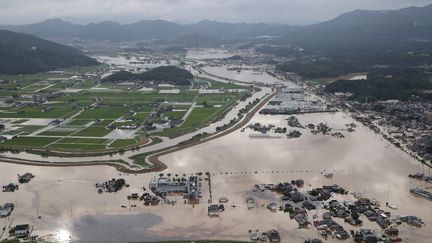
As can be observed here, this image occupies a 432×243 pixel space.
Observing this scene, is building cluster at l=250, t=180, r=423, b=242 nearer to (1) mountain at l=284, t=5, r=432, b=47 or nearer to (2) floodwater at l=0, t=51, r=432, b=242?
(2) floodwater at l=0, t=51, r=432, b=242

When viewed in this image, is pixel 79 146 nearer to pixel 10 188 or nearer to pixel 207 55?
pixel 10 188

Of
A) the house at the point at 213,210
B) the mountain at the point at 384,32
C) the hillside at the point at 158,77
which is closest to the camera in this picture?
the house at the point at 213,210

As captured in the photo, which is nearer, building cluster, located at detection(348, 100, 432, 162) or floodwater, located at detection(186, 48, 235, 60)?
building cluster, located at detection(348, 100, 432, 162)

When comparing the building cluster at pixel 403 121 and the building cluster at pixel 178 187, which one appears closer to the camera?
the building cluster at pixel 178 187

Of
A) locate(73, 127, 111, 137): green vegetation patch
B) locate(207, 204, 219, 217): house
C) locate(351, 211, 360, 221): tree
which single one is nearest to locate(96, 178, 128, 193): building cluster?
locate(207, 204, 219, 217): house

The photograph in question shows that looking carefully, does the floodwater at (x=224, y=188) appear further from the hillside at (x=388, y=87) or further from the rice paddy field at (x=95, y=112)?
the hillside at (x=388, y=87)

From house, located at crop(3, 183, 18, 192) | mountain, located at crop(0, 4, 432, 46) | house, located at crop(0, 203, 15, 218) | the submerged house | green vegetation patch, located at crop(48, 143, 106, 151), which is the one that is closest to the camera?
the submerged house

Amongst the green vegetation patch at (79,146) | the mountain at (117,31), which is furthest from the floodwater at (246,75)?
the mountain at (117,31)

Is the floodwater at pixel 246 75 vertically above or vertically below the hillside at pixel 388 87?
below
